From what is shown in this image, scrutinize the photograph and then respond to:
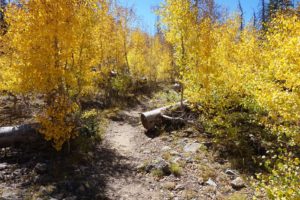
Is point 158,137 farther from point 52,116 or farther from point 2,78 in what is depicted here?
point 2,78

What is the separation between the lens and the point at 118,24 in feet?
84.1

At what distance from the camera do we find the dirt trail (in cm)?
891

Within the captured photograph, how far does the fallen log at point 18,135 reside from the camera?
1066 centimetres

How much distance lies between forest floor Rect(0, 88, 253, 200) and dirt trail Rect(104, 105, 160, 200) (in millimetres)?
30

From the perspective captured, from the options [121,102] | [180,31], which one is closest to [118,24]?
[121,102]

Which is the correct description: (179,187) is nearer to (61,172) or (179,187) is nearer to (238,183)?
(238,183)

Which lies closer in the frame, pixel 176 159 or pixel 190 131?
pixel 176 159

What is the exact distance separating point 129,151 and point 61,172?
12.4ft

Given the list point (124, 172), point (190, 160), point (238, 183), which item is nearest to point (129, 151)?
point (124, 172)

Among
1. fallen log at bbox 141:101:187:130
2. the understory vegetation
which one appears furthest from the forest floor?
fallen log at bbox 141:101:187:130

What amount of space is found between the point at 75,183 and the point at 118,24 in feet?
62.4

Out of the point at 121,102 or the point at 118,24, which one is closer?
the point at 121,102

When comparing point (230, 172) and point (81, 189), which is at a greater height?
point (81, 189)

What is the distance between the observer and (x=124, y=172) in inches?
410
